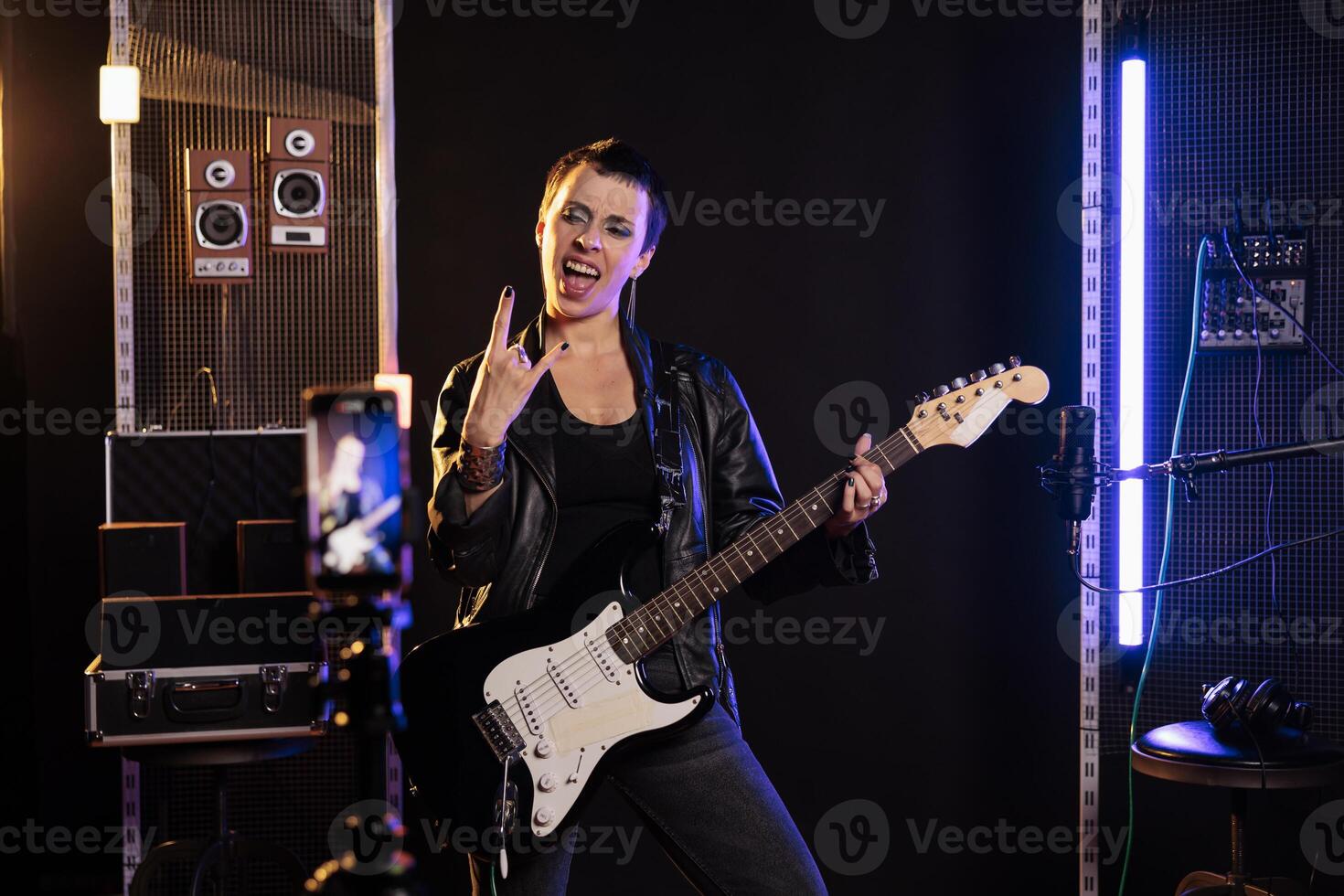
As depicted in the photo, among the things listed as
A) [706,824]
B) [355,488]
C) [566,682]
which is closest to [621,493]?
[566,682]

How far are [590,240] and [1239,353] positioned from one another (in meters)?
1.90

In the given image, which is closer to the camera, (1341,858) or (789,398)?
(1341,858)

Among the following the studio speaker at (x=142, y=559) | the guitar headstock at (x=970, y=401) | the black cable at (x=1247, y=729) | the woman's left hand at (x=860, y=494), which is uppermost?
the guitar headstock at (x=970, y=401)

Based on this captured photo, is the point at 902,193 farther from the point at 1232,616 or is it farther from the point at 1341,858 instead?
the point at 1341,858

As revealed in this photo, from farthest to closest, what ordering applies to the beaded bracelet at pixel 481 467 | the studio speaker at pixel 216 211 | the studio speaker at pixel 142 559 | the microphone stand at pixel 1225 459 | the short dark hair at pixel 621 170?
the studio speaker at pixel 216 211 < the studio speaker at pixel 142 559 < the microphone stand at pixel 1225 459 < the short dark hair at pixel 621 170 < the beaded bracelet at pixel 481 467

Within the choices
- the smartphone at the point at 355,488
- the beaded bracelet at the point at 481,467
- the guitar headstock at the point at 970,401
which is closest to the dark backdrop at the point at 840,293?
the guitar headstock at the point at 970,401

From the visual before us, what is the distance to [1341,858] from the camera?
333 cm

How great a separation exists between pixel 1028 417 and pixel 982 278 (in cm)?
45

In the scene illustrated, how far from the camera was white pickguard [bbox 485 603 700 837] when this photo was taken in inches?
91.0

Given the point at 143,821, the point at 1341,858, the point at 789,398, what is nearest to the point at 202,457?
the point at 143,821

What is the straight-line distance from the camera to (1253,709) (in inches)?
111

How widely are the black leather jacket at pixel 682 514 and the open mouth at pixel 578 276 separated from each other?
15 centimetres

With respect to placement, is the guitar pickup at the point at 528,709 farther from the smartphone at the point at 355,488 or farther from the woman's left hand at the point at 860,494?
the smartphone at the point at 355,488

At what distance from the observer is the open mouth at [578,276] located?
2537mm
